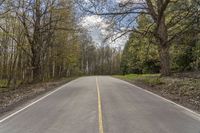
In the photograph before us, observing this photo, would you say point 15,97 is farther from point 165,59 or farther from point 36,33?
point 165,59

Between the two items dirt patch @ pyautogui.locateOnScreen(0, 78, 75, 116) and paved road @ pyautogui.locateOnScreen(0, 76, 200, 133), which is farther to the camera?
dirt patch @ pyautogui.locateOnScreen(0, 78, 75, 116)

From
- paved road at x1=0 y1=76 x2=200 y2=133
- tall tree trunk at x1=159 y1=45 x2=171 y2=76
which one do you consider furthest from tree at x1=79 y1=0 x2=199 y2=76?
paved road at x1=0 y1=76 x2=200 y2=133

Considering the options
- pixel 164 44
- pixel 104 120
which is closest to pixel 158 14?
pixel 164 44

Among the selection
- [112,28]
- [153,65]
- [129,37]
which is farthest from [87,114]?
[153,65]

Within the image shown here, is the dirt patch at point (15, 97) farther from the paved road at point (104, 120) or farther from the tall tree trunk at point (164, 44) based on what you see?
the tall tree trunk at point (164, 44)

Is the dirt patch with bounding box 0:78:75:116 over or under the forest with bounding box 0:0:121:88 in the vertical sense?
under

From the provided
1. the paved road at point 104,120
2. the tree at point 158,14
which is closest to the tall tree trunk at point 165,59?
the tree at point 158,14

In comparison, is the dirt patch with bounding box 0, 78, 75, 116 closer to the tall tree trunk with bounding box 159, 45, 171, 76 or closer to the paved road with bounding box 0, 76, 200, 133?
the paved road with bounding box 0, 76, 200, 133

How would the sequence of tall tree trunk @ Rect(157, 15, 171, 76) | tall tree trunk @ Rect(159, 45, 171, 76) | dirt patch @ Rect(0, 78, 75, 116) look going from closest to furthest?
A: 1. dirt patch @ Rect(0, 78, 75, 116)
2. tall tree trunk @ Rect(157, 15, 171, 76)
3. tall tree trunk @ Rect(159, 45, 171, 76)

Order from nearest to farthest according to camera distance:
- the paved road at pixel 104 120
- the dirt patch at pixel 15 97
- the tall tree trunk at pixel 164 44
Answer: the paved road at pixel 104 120, the dirt patch at pixel 15 97, the tall tree trunk at pixel 164 44

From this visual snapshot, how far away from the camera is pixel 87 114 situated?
11086 mm

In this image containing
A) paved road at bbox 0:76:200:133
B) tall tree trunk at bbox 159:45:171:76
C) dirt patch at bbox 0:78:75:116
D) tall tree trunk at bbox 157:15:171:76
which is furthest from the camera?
tall tree trunk at bbox 159:45:171:76

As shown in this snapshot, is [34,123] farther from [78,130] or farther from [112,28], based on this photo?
[112,28]

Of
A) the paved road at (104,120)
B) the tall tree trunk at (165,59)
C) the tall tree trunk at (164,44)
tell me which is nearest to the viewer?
the paved road at (104,120)
